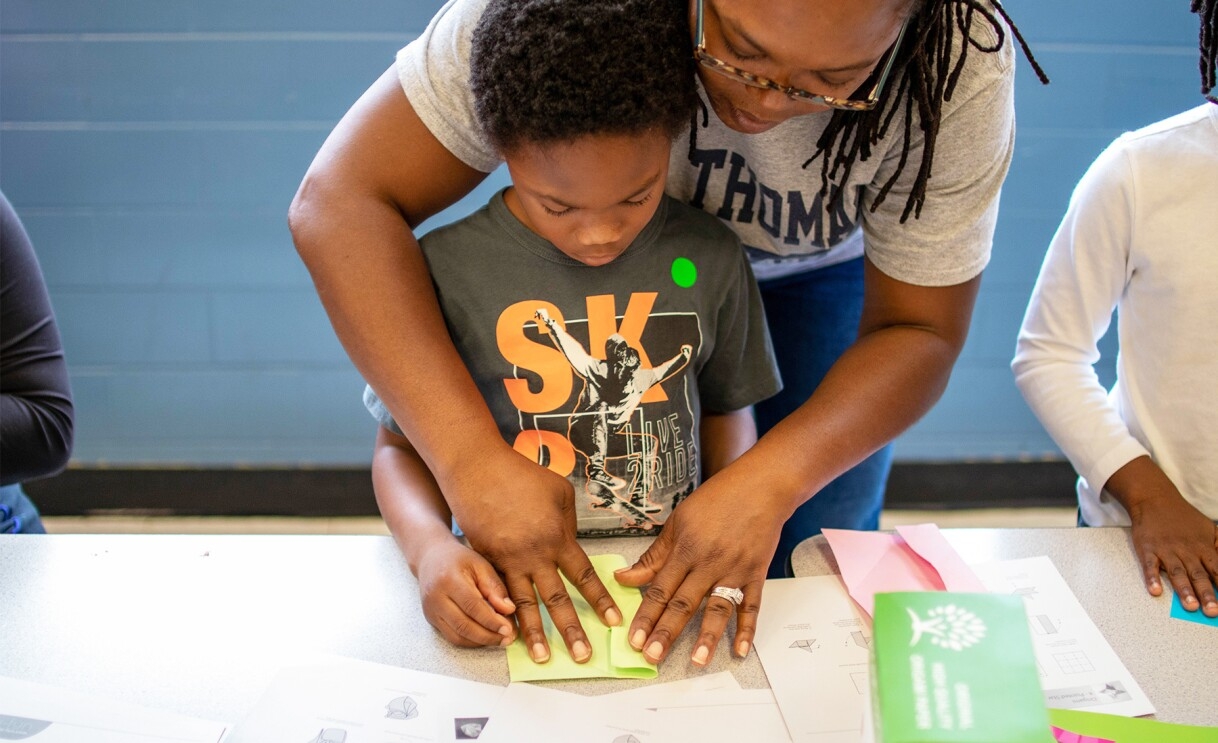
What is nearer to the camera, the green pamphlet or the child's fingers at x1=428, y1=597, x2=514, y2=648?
the green pamphlet

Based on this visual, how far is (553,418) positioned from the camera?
113cm

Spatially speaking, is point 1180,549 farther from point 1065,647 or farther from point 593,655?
point 593,655

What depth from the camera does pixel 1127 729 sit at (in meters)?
0.83

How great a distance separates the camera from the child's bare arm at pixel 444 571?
895 mm

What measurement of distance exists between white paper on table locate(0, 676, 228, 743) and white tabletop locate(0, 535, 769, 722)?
0.02 meters

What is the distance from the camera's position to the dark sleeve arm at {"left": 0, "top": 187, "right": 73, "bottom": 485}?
4.38ft

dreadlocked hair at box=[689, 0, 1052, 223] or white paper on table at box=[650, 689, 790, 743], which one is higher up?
dreadlocked hair at box=[689, 0, 1052, 223]

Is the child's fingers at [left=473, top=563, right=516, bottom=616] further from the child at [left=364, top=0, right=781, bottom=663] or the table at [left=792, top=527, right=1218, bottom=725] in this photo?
the table at [left=792, top=527, right=1218, bottom=725]

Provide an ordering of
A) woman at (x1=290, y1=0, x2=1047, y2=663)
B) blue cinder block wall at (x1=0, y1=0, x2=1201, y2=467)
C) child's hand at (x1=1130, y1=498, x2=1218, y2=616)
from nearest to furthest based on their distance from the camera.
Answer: woman at (x1=290, y1=0, x2=1047, y2=663), child's hand at (x1=1130, y1=498, x2=1218, y2=616), blue cinder block wall at (x1=0, y1=0, x2=1201, y2=467)

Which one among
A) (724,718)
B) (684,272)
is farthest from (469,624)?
(684,272)

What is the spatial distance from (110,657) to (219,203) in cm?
155

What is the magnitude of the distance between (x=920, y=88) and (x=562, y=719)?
674mm

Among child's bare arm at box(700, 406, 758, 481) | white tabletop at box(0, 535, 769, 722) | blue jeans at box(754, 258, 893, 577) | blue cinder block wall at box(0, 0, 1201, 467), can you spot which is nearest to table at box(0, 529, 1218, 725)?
white tabletop at box(0, 535, 769, 722)

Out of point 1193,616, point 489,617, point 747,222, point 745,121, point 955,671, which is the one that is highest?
point 745,121
